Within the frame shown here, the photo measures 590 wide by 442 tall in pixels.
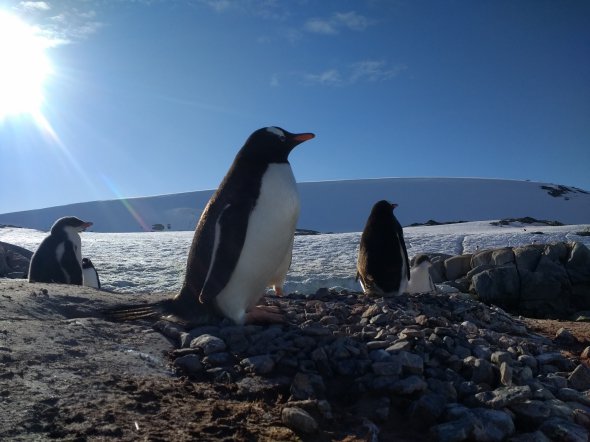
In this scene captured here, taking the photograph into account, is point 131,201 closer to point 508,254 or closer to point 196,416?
point 508,254

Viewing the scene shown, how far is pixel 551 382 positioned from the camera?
3045 mm

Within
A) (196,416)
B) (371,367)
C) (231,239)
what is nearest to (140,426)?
(196,416)

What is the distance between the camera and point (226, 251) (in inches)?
137

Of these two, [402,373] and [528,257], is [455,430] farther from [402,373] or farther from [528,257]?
[528,257]

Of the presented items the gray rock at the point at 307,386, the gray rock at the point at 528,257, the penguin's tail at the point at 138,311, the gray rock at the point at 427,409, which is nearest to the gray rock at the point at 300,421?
the gray rock at the point at 307,386

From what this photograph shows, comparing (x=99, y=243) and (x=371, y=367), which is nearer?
(x=371, y=367)

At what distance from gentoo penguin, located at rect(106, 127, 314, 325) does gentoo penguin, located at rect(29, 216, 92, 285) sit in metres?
4.00

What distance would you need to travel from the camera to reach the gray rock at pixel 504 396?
8.22 feet

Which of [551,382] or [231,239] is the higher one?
[231,239]

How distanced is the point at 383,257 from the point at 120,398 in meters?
4.28

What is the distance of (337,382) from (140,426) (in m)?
1.04

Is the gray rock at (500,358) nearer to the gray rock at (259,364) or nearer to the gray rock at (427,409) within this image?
the gray rock at (427,409)

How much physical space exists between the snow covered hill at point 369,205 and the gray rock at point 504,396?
1181 inches

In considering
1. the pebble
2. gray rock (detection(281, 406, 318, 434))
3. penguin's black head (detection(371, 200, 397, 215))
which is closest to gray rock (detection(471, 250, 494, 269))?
penguin's black head (detection(371, 200, 397, 215))
